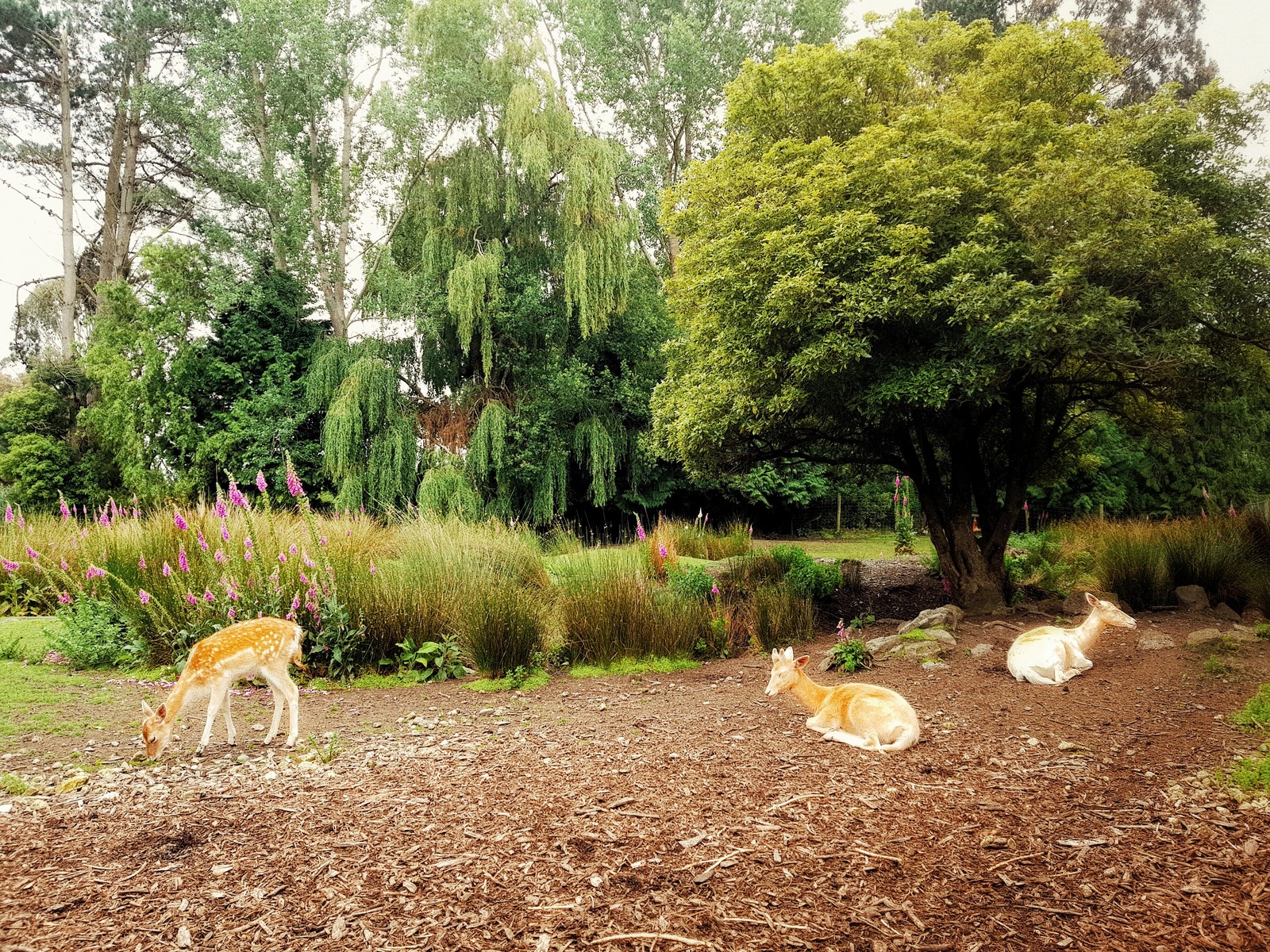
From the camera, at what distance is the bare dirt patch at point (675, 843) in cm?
206

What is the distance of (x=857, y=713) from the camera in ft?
11.9

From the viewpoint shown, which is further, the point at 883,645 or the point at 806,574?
the point at 806,574

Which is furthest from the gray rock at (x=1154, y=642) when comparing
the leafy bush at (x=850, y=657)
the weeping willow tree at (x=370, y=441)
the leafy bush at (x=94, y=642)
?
the weeping willow tree at (x=370, y=441)

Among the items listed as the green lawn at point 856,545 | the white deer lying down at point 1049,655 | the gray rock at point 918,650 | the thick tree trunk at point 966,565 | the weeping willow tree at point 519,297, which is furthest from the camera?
the weeping willow tree at point 519,297

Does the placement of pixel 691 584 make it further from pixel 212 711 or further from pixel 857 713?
pixel 212 711

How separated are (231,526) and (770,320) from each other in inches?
221

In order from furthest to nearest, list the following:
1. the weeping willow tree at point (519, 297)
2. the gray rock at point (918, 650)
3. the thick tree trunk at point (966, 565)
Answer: the weeping willow tree at point (519, 297) → the thick tree trunk at point (966, 565) → the gray rock at point (918, 650)

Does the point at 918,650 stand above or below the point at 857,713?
below

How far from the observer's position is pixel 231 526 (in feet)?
23.1

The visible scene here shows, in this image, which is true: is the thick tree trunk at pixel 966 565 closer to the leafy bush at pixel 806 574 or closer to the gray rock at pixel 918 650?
the leafy bush at pixel 806 574

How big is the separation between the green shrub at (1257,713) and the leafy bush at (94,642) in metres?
7.51

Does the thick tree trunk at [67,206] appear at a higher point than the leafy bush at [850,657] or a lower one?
higher

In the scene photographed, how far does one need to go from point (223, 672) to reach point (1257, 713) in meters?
5.20

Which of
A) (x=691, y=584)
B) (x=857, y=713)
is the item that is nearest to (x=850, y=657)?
(x=857, y=713)
